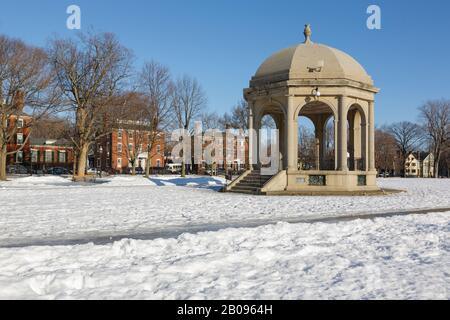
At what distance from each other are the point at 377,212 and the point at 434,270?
7930 millimetres

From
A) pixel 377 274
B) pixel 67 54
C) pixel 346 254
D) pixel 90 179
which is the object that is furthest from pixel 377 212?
pixel 67 54

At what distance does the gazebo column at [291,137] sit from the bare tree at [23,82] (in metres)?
24.4

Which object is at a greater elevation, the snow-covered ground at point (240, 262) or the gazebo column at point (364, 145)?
the gazebo column at point (364, 145)

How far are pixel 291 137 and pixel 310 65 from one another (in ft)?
14.6

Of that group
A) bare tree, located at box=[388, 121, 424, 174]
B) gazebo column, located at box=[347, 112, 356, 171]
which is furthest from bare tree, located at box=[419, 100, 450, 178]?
gazebo column, located at box=[347, 112, 356, 171]

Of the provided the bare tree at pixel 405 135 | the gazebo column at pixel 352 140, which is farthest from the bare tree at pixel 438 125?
the gazebo column at pixel 352 140

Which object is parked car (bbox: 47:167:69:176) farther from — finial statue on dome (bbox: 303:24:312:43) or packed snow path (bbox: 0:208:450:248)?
packed snow path (bbox: 0:208:450:248)

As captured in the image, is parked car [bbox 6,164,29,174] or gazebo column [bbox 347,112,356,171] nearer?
gazebo column [bbox 347,112,356,171]

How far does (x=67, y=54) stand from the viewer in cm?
3934

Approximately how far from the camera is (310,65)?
79.2 ft

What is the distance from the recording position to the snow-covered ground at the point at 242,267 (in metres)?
5.48

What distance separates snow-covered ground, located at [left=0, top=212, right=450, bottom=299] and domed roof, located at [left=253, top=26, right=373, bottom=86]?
1565 centimetres

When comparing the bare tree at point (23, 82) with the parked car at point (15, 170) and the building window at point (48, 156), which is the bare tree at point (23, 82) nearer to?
the parked car at point (15, 170)

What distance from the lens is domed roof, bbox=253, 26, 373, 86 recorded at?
78.2ft
